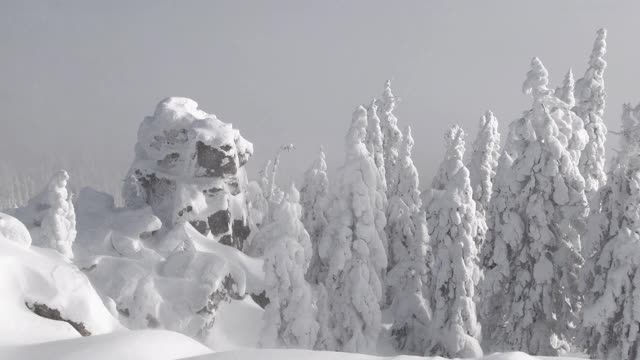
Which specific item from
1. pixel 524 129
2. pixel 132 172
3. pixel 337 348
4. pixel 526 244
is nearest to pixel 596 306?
pixel 526 244

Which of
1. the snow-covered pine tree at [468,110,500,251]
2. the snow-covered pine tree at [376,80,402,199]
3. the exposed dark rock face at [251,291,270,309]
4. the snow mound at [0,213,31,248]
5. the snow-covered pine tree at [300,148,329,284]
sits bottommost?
the exposed dark rock face at [251,291,270,309]

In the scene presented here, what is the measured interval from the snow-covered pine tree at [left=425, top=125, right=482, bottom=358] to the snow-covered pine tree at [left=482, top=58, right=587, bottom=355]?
7.54 feet

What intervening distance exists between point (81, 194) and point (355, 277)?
24.4 m

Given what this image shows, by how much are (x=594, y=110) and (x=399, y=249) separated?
1283cm

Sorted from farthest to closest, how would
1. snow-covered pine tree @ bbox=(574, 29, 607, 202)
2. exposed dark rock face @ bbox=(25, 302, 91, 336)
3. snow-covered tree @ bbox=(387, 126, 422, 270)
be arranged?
snow-covered tree @ bbox=(387, 126, 422, 270) < snow-covered pine tree @ bbox=(574, 29, 607, 202) < exposed dark rock face @ bbox=(25, 302, 91, 336)

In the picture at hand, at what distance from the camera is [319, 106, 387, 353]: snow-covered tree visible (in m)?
24.4

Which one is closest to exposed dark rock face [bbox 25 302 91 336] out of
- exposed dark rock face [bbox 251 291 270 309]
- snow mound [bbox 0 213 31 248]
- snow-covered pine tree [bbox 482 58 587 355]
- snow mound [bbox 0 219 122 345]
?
snow mound [bbox 0 219 122 345]

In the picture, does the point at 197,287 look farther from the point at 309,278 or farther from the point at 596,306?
the point at 596,306

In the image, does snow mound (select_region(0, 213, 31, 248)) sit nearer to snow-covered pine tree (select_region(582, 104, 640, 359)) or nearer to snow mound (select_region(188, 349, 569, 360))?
snow mound (select_region(188, 349, 569, 360))

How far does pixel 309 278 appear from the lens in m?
28.8

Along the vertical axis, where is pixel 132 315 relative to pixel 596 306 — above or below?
below

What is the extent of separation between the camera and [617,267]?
58.9ft

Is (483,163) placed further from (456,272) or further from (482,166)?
(456,272)

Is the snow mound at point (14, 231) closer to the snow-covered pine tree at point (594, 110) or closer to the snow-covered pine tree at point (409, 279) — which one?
the snow-covered pine tree at point (409, 279)
